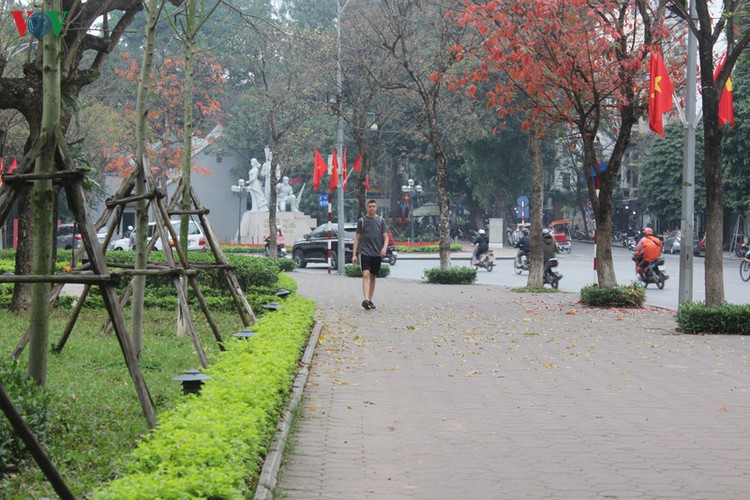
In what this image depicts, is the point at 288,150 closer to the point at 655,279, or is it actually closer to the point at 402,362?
the point at 655,279

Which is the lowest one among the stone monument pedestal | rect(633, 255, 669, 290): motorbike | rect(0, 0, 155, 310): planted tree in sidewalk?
rect(633, 255, 669, 290): motorbike

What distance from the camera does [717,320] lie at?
46.2 feet

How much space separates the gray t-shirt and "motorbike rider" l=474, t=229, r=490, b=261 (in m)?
18.0

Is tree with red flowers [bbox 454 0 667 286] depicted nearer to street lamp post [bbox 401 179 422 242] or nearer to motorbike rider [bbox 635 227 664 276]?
motorbike rider [bbox 635 227 664 276]

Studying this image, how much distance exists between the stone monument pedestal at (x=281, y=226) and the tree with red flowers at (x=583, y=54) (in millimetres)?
34142

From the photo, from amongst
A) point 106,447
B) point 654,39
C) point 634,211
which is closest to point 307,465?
point 106,447

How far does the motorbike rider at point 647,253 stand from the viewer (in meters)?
24.5

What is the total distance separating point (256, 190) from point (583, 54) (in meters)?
40.5

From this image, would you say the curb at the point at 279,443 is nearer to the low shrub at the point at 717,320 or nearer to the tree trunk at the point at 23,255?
the tree trunk at the point at 23,255

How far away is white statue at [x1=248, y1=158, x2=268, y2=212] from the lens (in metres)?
56.2

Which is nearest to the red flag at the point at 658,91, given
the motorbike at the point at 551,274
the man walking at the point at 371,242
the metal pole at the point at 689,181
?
the metal pole at the point at 689,181

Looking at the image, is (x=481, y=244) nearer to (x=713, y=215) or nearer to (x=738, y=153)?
(x=738, y=153)

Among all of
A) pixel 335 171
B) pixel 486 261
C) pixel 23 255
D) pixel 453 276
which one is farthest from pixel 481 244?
pixel 23 255

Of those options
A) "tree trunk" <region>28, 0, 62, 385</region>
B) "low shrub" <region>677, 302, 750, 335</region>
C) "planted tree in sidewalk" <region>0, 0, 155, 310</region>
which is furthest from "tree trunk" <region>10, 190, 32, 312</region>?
"low shrub" <region>677, 302, 750, 335</region>
